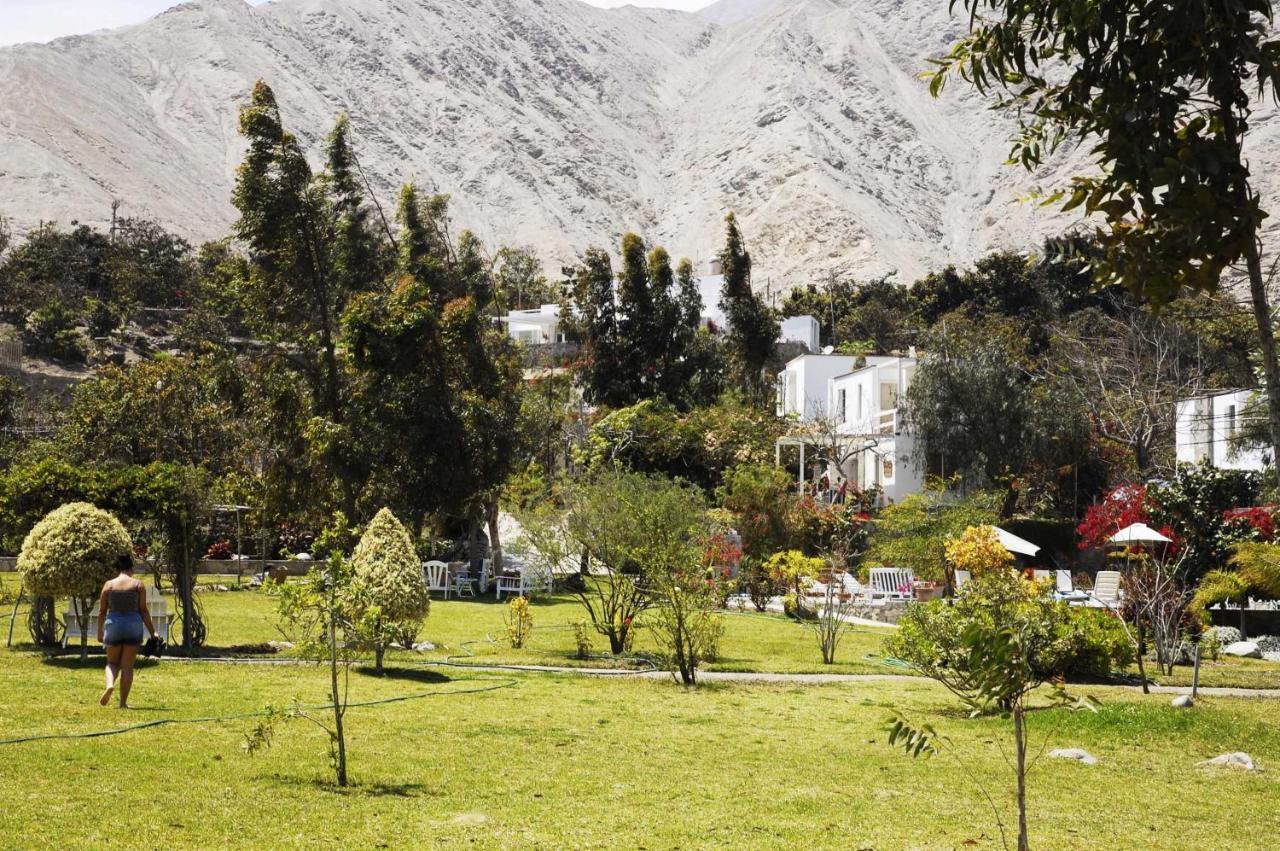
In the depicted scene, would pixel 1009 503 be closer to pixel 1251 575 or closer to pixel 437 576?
pixel 437 576

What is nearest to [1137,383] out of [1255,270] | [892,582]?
[892,582]

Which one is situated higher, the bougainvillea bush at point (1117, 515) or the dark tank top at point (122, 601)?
the bougainvillea bush at point (1117, 515)

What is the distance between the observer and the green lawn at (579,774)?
6.75m

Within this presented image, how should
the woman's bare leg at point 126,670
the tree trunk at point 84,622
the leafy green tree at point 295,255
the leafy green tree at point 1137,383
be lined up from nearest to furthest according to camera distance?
the woman's bare leg at point 126,670 → the tree trunk at point 84,622 → the leafy green tree at point 295,255 → the leafy green tree at point 1137,383

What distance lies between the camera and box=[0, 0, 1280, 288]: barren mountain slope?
400 feet

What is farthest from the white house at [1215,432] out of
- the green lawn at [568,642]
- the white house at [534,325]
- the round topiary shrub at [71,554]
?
the white house at [534,325]

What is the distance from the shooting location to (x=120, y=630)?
418 inches

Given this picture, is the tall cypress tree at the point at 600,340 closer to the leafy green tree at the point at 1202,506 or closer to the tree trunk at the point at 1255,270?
the leafy green tree at the point at 1202,506

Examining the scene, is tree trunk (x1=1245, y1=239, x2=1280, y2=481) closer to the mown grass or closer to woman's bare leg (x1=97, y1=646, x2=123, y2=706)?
woman's bare leg (x1=97, y1=646, x2=123, y2=706)

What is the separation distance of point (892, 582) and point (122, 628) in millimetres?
20291

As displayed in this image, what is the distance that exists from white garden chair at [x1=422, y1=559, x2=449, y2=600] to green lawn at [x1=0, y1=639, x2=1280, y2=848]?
1409 cm

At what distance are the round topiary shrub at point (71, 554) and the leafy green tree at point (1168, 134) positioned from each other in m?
11.7

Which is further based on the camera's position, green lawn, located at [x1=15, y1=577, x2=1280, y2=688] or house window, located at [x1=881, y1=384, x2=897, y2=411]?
house window, located at [x1=881, y1=384, x2=897, y2=411]

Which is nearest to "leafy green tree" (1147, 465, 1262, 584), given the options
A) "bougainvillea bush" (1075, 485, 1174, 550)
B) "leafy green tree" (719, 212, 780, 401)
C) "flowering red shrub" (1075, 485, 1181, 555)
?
"flowering red shrub" (1075, 485, 1181, 555)
